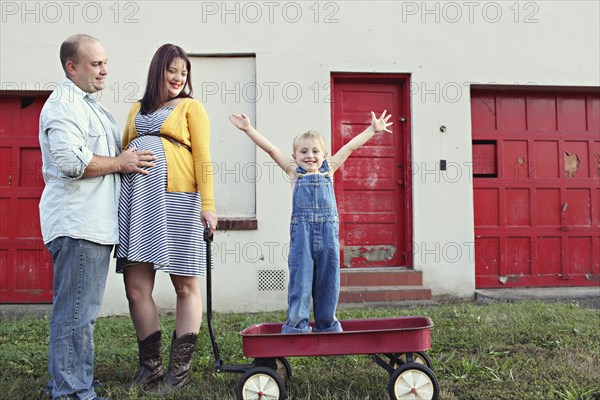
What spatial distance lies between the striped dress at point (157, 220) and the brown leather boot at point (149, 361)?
46 centimetres

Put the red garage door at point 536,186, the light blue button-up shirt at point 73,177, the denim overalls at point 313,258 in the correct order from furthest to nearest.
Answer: the red garage door at point 536,186, the denim overalls at point 313,258, the light blue button-up shirt at point 73,177

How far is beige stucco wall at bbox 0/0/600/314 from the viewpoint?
21.0 ft

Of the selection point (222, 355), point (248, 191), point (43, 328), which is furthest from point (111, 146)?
point (248, 191)

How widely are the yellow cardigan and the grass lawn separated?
116cm

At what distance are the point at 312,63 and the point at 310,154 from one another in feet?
12.1

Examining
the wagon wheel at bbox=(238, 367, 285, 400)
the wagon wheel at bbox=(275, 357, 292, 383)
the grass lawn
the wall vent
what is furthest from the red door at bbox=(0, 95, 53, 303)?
the wagon wheel at bbox=(238, 367, 285, 400)

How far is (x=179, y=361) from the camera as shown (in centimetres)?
317

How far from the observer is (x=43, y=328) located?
194 inches

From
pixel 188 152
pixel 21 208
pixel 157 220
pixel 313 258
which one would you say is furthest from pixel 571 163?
pixel 21 208

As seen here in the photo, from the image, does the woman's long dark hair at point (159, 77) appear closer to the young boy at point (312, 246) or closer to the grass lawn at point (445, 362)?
the young boy at point (312, 246)

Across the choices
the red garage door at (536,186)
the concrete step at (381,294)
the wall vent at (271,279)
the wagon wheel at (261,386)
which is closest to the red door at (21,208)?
the wall vent at (271,279)

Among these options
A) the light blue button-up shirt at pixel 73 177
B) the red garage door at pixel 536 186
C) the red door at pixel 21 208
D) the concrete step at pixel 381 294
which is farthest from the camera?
the red garage door at pixel 536 186

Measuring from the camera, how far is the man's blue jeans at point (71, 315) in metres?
2.81

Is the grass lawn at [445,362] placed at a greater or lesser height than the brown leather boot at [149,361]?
lesser
